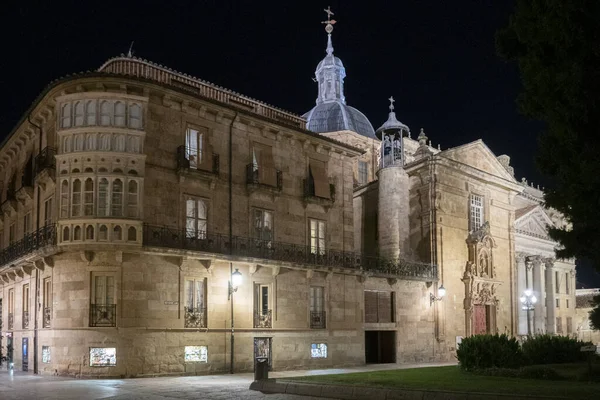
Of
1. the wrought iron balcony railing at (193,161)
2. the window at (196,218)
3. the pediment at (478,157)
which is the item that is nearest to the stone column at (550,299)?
the pediment at (478,157)

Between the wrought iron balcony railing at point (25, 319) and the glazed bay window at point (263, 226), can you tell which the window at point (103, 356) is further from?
the glazed bay window at point (263, 226)

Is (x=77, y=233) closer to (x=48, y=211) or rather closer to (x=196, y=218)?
(x=48, y=211)

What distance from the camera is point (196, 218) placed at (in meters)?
29.3

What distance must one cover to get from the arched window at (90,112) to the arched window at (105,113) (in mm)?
269

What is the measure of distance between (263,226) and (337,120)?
28.6 metres

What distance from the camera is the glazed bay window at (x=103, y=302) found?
26.0 m

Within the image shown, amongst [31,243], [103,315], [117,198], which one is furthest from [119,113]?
[103,315]

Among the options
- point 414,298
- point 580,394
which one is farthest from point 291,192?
point 580,394

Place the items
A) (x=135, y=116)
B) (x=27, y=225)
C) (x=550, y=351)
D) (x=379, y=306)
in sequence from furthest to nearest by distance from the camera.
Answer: (x=379, y=306) < (x=27, y=225) < (x=550, y=351) < (x=135, y=116)

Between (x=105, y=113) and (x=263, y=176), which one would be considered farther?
(x=263, y=176)

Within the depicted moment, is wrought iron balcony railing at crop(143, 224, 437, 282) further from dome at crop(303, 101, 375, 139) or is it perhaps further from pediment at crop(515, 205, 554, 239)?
dome at crop(303, 101, 375, 139)

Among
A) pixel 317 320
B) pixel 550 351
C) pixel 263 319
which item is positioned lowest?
pixel 550 351

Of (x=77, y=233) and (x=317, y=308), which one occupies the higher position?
(x=77, y=233)

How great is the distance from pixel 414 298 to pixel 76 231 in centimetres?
2000
